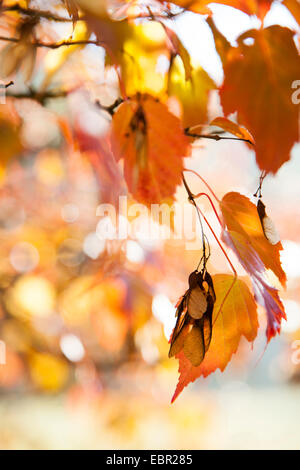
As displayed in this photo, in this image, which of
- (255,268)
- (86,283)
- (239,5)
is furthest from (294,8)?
(86,283)

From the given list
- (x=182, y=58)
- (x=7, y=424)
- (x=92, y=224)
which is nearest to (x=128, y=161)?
(x=182, y=58)

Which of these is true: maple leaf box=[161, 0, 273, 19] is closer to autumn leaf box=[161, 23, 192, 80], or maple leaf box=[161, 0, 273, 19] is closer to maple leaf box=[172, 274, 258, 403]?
autumn leaf box=[161, 23, 192, 80]

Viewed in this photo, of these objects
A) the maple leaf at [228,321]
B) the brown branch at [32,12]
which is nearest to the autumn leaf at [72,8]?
the brown branch at [32,12]

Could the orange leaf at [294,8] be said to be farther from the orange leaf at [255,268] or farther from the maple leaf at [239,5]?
the orange leaf at [255,268]

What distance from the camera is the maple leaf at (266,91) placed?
24cm

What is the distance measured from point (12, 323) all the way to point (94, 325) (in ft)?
0.35

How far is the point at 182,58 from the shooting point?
0.24 meters

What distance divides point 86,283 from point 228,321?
0.26 m

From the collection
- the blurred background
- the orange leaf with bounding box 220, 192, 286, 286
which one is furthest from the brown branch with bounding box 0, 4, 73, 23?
the orange leaf with bounding box 220, 192, 286, 286

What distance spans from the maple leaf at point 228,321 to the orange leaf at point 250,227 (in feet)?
0.08

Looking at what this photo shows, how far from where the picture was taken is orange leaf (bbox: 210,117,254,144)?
0.24 m

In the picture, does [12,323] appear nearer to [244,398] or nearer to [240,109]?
[240,109]

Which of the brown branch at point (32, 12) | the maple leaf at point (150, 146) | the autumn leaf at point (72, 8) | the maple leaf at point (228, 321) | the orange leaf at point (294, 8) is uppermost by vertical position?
the brown branch at point (32, 12)

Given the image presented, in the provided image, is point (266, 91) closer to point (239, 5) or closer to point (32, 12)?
point (239, 5)
